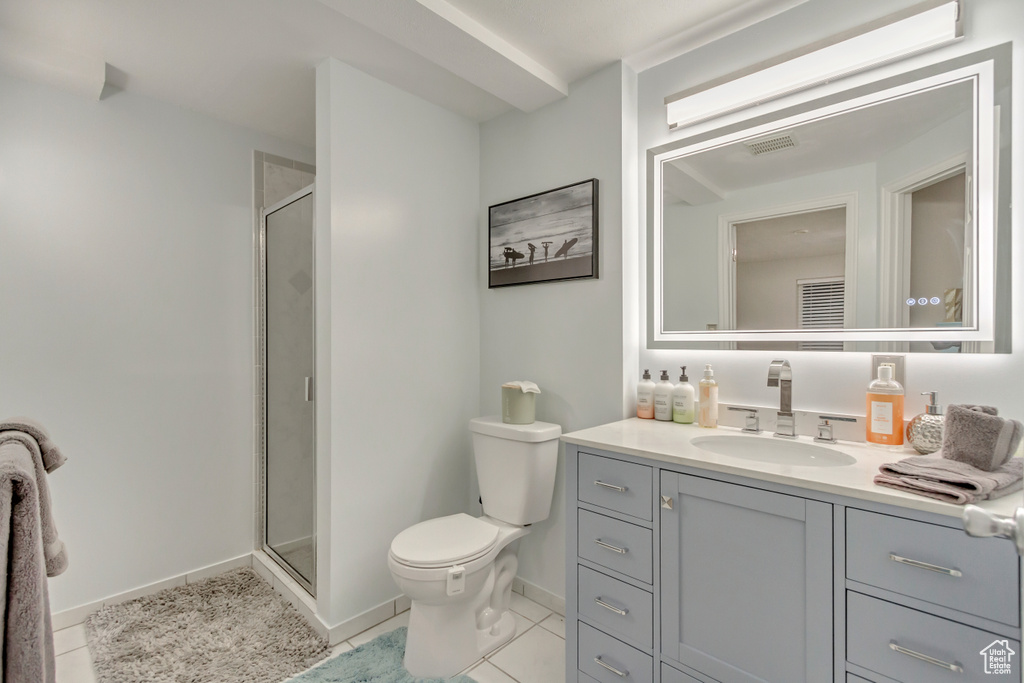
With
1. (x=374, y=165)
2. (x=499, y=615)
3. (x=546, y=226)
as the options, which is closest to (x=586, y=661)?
(x=499, y=615)

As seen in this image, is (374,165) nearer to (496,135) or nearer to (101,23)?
(496,135)

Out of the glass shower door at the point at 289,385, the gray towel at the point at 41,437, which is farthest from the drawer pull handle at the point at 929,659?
the glass shower door at the point at 289,385

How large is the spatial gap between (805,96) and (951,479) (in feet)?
4.32

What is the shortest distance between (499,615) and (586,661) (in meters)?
0.56

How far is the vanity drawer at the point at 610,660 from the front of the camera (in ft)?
4.65

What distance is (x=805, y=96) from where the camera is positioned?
1640 millimetres

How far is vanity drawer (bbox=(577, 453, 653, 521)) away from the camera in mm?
1424

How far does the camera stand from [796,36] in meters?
1.65

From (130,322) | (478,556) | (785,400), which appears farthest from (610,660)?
(130,322)

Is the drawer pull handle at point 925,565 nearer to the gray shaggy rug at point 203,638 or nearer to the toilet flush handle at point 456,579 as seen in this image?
the toilet flush handle at point 456,579

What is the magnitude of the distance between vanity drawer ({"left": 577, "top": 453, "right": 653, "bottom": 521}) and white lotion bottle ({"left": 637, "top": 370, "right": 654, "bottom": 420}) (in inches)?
19.3

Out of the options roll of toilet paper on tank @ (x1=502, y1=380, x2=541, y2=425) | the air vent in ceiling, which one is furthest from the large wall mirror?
roll of toilet paper on tank @ (x1=502, y1=380, x2=541, y2=425)

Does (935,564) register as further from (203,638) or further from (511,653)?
(203,638)

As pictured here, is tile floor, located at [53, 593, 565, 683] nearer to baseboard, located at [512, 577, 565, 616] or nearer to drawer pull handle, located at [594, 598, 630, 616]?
baseboard, located at [512, 577, 565, 616]
